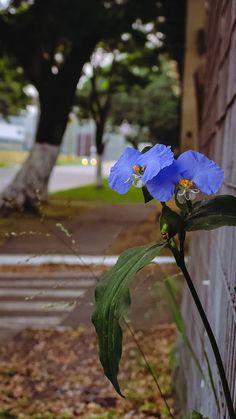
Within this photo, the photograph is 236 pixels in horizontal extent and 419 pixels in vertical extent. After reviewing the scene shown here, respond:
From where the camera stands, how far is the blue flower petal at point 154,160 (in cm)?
126

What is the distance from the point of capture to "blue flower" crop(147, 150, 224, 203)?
129 cm

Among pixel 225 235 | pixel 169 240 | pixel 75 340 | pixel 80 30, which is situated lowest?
pixel 75 340

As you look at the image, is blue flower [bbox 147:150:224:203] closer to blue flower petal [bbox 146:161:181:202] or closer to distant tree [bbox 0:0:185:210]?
blue flower petal [bbox 146:161:181:202]

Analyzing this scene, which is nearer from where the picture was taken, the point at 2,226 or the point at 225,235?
the point at 225,235

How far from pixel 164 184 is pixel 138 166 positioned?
0.22 ft

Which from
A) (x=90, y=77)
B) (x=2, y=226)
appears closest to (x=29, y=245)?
(x=2, y=226)

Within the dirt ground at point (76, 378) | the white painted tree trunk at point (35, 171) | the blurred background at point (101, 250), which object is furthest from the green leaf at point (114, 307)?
the white painted tree trunk at point (35, 171)

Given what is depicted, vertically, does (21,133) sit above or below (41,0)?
below

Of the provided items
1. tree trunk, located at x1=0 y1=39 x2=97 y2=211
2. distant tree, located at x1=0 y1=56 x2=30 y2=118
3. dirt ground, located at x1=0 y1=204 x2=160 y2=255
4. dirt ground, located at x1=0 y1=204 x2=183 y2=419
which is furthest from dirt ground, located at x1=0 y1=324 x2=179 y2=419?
distant tree, located at x1=0 y1=56 x2=30 y2=118

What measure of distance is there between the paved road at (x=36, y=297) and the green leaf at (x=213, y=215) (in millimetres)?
3643

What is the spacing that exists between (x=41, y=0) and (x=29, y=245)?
293 inches

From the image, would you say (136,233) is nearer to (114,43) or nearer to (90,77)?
(114,43)

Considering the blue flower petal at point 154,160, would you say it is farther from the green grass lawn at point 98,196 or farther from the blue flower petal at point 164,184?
the green grass lawn at point 98,196

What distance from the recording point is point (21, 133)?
7969 cm
